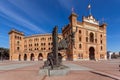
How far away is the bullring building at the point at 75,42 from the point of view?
54.8 meters

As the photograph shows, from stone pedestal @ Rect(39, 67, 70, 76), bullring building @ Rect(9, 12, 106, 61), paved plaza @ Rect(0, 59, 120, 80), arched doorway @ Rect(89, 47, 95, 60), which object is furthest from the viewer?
arched doorway @ Rect(89, 47, 95, 60)

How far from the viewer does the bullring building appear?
5484cm

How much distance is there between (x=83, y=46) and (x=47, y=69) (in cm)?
4619

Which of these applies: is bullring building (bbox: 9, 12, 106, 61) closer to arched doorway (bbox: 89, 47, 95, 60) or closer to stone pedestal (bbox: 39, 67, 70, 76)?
A: arched doorway (bbox: 89, 47, 95, 60)

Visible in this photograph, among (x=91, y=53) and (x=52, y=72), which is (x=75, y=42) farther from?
(x=52, y=72)

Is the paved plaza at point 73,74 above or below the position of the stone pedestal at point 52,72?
below

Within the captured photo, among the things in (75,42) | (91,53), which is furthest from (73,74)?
(91,53)

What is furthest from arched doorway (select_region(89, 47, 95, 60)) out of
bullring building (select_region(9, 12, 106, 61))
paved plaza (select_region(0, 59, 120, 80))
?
paved plaza (select_region(0, 59, 120, 80))

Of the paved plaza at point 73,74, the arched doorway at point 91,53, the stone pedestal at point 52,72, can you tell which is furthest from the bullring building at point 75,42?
the stone pedestal at point 52,72

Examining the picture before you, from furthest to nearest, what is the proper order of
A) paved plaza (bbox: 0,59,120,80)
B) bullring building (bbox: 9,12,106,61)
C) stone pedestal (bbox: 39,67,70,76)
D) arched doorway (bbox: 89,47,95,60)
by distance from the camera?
1. arched doorway (bbox: 89,47,95,60)
2. bullring building (bbox: 9,12,106,61)
3. stone pedestal (bbox: 39,67,70,76)
4. paved plaza (bbox: 0,59,120,80)

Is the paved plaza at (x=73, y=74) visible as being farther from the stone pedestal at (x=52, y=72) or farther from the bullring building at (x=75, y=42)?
the bullring building at (x=75, y=42)

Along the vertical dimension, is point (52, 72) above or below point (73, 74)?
above

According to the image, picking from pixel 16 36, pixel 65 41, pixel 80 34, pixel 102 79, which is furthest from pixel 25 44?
pixel 102 79

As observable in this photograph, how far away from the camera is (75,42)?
5328 centimetres
